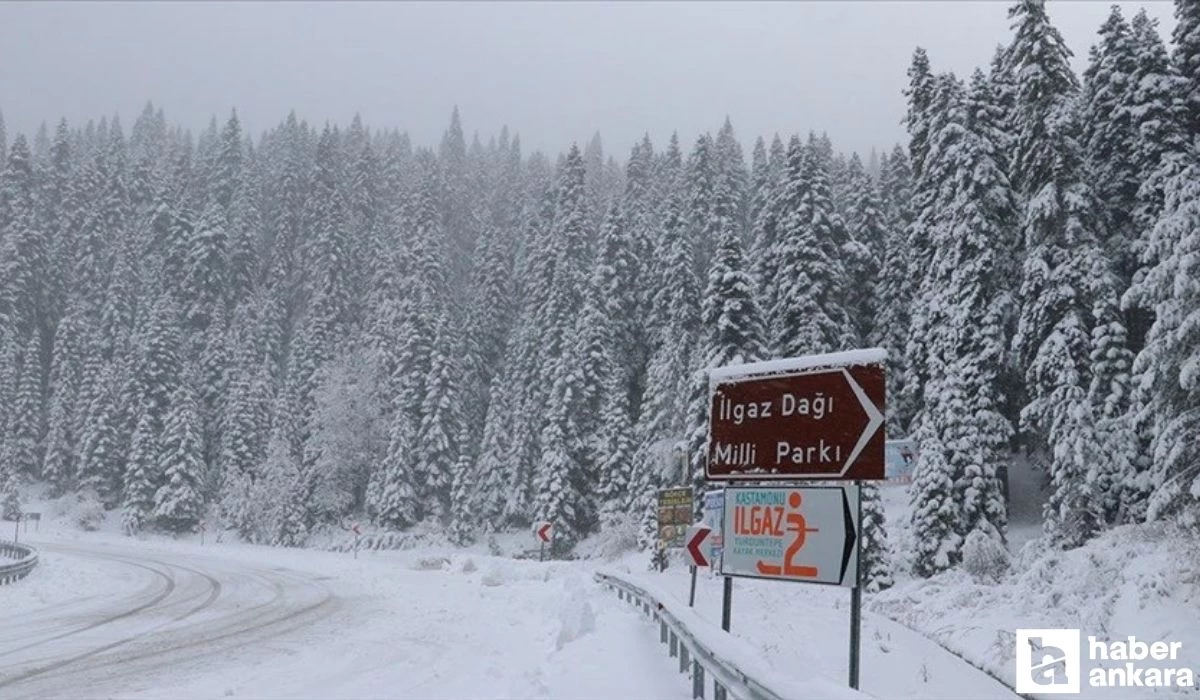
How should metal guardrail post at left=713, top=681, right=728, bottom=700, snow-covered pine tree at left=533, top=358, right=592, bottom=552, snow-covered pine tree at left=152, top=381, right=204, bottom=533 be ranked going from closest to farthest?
metal guardrail post at left=713, top=681, right=728, bottom=700, snow-covered pine tree at left=533, top=358, right=592, bottom=552, snow-covered pine tree at left=152, top=381, right=204, bottom=533

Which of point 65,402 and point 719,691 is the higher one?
point 65,402

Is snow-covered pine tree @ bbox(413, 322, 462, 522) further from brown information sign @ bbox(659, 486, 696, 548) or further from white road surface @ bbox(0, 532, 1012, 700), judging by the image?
brown information sign @ bbox(659, 486, 696, 548)

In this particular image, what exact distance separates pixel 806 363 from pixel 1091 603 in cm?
1099

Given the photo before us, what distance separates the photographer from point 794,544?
8.95m

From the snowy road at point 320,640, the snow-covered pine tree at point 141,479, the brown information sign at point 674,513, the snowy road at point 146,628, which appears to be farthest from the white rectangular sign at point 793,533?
the snow-covered pine tree at point 141,479

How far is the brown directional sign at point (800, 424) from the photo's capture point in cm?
840

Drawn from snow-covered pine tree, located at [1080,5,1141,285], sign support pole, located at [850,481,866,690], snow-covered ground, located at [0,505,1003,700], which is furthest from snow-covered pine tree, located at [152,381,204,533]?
sign support pole, located at [850,481,866,690]

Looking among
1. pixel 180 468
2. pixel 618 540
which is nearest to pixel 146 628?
pixel 618 540

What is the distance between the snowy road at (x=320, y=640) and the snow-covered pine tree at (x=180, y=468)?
3126 cm

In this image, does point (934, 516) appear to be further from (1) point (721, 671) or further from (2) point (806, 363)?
(1) point (721, 671)

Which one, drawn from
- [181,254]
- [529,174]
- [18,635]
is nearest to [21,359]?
[181,254]

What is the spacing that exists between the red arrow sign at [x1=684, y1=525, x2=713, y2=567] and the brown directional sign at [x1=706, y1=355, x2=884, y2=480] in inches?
225

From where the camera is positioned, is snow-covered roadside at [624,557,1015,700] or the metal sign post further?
snow-covered roadside at [624,557,1015,700]

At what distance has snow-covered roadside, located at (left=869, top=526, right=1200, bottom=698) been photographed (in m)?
14.0
